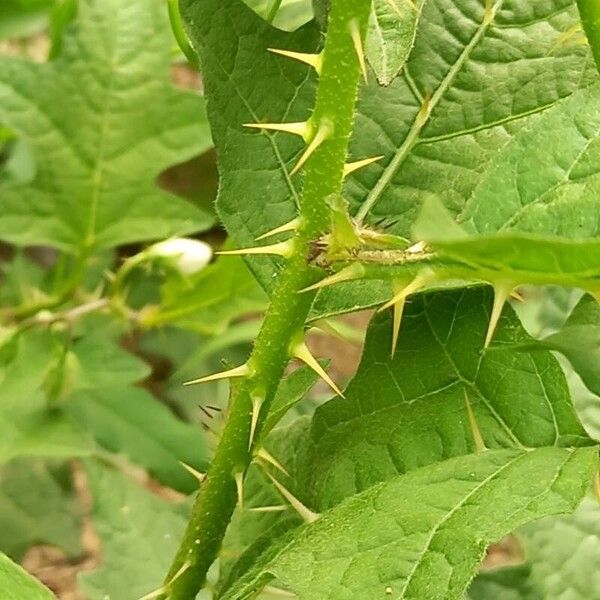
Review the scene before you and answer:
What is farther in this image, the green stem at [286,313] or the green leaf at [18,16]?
the green leaf at [18,16]

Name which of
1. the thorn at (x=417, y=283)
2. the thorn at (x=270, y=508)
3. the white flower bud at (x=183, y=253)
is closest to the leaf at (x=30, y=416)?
the white flower bud at (x=183, y=253)

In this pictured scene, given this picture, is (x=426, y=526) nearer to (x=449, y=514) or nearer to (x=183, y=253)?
(x=449, y=514)

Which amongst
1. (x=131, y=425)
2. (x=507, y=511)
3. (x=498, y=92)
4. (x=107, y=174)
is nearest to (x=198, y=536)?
(x=507, y=511)

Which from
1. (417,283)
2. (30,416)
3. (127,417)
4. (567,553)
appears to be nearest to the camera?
(417,283)

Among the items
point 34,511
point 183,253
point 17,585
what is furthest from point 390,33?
point 34,511

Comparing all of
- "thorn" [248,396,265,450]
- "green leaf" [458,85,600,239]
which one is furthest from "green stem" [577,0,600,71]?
"thorn" [248,396,265,450]

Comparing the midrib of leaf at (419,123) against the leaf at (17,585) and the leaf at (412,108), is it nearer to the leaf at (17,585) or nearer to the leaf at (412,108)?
the leaf at (412,108)

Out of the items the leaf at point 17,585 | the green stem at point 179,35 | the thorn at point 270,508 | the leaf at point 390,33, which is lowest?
the thorn at point 270,508
